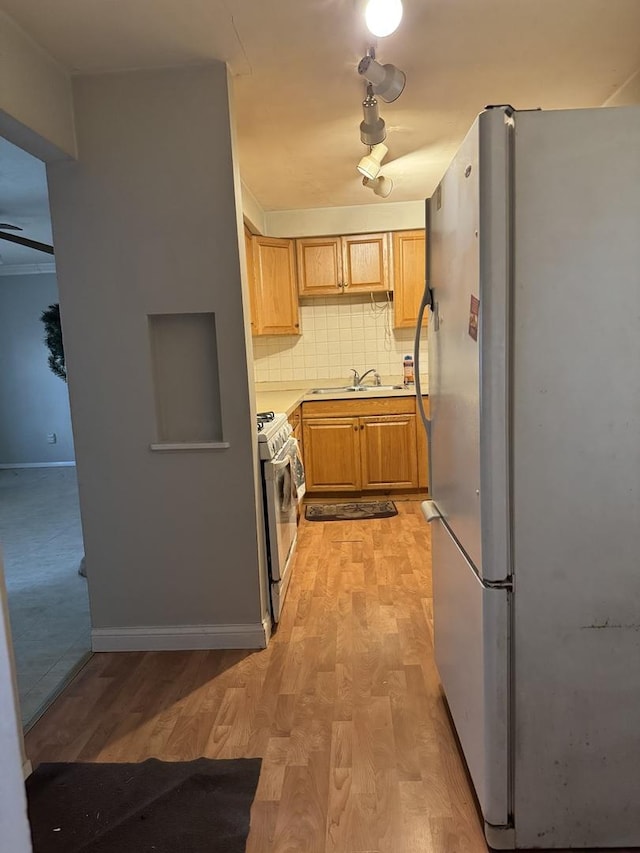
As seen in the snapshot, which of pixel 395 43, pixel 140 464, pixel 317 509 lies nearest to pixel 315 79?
pixel 395 43

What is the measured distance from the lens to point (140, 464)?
8.69ft

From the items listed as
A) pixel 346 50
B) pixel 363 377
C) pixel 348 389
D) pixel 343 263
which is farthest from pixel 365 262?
pixel 346 50

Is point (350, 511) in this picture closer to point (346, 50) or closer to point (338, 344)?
point (338, 344)

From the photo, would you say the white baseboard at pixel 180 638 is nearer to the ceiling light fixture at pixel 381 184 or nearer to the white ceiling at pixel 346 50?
the white ceiling at pixel 346 50

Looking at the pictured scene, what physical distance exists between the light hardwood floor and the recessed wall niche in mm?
979

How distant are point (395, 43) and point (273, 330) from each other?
2.89 metres

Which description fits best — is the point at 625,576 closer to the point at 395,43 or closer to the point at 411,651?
the point at 411,651

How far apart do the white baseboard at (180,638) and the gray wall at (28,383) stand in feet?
15.8

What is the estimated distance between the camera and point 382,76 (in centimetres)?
222

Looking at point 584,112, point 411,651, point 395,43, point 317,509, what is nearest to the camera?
point 584,112

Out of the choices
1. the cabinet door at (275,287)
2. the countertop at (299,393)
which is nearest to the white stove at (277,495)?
the countertop at (299,393)

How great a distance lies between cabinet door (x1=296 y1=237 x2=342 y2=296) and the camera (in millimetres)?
4973

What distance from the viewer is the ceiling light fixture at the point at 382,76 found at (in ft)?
7.14

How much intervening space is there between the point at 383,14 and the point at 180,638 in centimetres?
251
